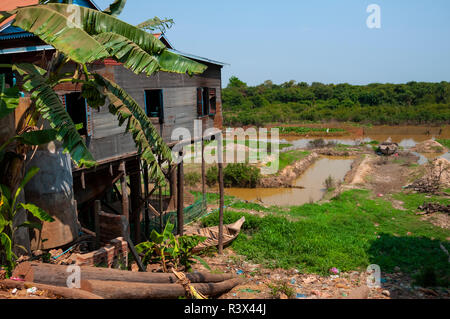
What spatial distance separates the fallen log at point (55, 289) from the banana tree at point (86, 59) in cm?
141

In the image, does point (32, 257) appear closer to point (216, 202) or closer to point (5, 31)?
point (5, 31)

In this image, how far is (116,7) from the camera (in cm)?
629

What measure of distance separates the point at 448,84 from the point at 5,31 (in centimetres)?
6717

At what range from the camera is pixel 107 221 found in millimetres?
7113

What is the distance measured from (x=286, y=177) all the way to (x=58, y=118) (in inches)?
720

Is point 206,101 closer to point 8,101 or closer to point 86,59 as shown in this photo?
point 8,101

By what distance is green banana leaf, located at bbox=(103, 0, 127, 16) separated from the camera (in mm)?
6219

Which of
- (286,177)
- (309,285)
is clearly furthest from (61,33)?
(286,177)

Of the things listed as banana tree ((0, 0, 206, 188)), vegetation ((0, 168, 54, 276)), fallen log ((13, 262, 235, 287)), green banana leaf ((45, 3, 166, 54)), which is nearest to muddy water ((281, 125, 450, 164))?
banana tree ((0, 0, 206, 188))

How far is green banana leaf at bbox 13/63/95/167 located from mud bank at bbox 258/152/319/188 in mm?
17146

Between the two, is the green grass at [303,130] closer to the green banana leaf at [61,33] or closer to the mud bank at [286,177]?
the mud bank at [286,177]

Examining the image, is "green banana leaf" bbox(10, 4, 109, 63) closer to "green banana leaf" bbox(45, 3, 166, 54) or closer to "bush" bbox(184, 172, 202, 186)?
"green banana leaf" bbox(45, 3, 166, 54)
